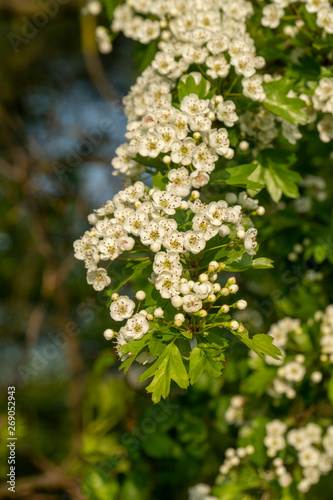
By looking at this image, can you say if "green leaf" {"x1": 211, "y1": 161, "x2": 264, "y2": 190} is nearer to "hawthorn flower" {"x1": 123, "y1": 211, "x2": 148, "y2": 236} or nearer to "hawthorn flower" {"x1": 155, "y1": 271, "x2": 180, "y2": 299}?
"hawthorn flower" {"x1": 123, "y1": 211, "x2": 148, "y2": 236}

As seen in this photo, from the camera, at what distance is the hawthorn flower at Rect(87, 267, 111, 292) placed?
1495 millimetres

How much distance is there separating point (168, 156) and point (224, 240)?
318 millimetres

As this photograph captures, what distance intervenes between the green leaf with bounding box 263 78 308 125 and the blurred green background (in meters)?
0.79

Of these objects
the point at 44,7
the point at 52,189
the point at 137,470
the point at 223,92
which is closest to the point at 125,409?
the point at 137,470

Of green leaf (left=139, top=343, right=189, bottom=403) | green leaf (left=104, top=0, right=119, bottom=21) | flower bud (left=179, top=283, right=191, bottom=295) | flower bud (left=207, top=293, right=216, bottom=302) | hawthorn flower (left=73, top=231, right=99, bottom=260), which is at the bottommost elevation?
green leaf (left=139, top=343, right=189, bottom=403)

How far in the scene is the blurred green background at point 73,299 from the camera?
8.66 feet

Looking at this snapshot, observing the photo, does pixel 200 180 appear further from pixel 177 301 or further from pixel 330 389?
pixel 330 389

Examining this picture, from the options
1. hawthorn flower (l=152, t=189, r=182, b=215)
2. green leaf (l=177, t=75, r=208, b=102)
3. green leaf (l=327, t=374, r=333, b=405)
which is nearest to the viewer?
hawthorn flower (l=152, t=189, r=182, b=215)

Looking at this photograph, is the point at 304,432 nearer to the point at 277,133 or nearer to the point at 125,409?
the point at 125,409

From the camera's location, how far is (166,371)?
1331 millimetres

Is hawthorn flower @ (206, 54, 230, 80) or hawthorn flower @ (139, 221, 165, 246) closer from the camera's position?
hawthorn flower @ (139, 221, 165, 246)

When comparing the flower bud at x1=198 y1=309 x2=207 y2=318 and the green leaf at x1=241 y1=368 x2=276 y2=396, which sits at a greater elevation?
the flower bud at x1=198 y1=309 x2=207 y2=318

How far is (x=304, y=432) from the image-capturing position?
2387 millimetres

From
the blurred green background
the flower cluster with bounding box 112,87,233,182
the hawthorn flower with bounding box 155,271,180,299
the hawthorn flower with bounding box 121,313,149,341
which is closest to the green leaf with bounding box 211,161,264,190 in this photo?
the flower cluster with bounding box 112,87,233,182
